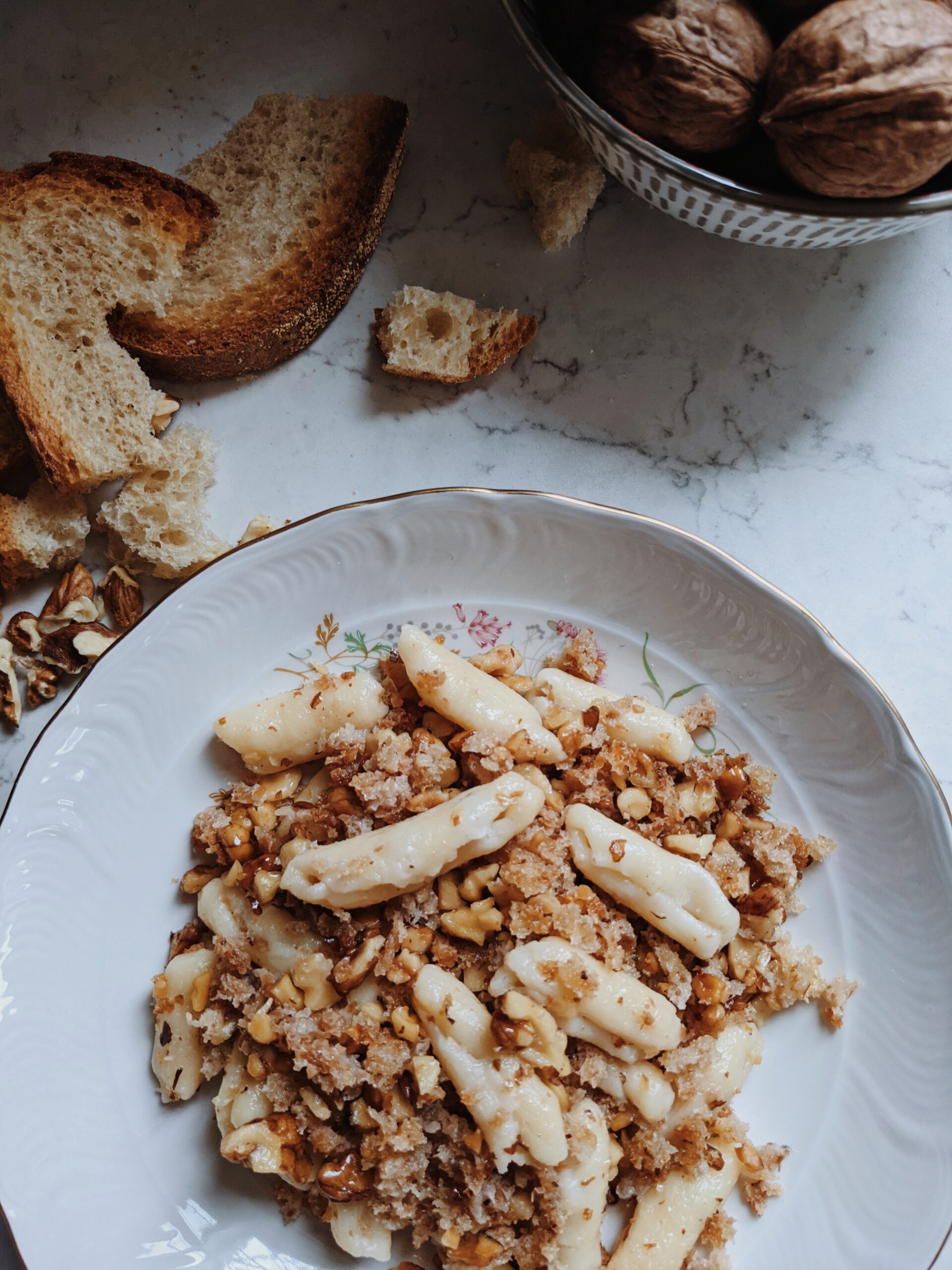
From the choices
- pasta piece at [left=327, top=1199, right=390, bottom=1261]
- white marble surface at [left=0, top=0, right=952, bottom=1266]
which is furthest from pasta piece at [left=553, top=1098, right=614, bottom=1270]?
white marble surface at [left=0, top=0, right=952, bottom=1266]

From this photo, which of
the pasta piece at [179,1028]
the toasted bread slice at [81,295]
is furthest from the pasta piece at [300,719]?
the toasted bread slice at [81,295]

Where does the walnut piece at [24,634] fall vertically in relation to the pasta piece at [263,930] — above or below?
above

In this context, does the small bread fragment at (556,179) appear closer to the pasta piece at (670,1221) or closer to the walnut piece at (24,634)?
the walnut piece at (24,634)

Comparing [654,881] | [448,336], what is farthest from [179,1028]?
[448,336]

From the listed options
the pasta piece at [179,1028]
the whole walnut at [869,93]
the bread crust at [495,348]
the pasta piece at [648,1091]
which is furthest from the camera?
the bread crust at [495,348]

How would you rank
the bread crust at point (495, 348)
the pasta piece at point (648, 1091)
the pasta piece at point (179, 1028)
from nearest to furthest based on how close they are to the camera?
the pasta piece at point (648, 1091) → the pasta piece at point (179, 1028) → the bread crust at point (495, 348)

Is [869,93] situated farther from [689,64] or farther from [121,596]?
[121,596]

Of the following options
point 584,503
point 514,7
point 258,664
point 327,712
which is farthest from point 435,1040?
point 514,7

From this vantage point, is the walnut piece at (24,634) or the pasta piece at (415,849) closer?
the pasta piece at (415,849)

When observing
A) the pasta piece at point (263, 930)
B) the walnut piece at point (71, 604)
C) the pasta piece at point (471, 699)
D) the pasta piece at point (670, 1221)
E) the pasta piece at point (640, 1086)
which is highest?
the pasta piece at point (471, 699)

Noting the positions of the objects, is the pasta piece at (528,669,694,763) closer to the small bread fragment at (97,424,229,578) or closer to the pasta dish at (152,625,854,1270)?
the pasta dish at (152,625,854,1270)
